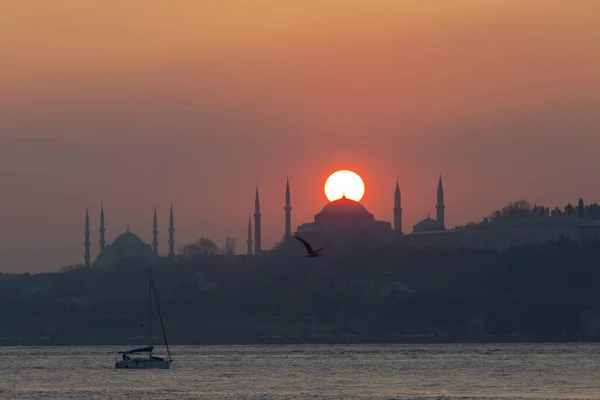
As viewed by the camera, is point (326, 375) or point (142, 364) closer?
point (326, 375)

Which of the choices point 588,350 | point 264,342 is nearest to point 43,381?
point 588,350

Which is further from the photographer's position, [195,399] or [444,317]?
[444,317]

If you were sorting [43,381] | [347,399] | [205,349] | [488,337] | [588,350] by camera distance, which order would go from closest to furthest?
[347,399]
[43,381]
[588,350]
[205,349]
[488,337]

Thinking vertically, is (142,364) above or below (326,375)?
above

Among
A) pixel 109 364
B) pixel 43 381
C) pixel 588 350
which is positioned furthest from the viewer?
pixel 588 350

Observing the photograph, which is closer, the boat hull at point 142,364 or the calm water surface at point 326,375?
the calm water surface at point 326,375

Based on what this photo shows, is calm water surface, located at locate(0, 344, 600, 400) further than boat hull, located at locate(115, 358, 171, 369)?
No

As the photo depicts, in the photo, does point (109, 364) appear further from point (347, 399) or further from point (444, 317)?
point (444, 317)
